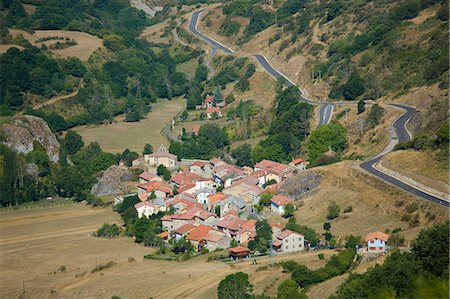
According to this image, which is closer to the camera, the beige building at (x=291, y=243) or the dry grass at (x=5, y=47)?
the beige building at (x=291, y=243)

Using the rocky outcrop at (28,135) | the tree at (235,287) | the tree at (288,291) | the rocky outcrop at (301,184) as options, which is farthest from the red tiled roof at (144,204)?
the tree at (288,291)

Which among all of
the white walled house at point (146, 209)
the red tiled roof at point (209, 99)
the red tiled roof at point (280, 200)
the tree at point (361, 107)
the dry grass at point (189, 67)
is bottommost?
the dry grass at point (189, 67)

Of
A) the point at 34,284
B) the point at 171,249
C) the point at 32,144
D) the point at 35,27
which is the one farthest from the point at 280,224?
the point at 35,27

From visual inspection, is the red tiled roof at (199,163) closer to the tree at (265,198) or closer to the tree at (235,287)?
the tree at (265,198)

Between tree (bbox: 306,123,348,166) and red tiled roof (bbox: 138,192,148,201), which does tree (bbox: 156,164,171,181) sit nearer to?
red tiled roof (bbox: 138,192,148,201)

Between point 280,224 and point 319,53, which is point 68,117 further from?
point 280,224

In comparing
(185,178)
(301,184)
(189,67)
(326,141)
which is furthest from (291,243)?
(189,67)

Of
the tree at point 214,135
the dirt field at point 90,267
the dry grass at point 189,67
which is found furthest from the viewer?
the dry grass at point 189,67
